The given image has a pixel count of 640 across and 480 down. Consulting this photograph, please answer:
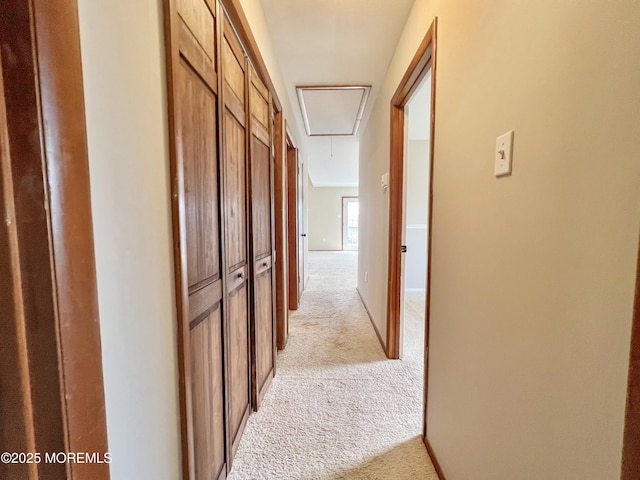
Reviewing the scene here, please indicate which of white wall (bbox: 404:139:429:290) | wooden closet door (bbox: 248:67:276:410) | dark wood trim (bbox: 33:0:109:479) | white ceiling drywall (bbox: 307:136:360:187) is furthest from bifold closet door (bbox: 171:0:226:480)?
white ceiling drywall (bbox: 307:136:360:187)

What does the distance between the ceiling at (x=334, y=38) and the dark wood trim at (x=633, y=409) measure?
188cm

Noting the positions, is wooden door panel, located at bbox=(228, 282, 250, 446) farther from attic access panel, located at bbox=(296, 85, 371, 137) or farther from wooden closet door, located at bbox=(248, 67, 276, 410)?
attic access panel, located at bbox=(296, 85, 371, 137)

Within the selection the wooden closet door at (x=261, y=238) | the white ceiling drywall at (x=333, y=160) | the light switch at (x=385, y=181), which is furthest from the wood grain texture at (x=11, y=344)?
the white ceiling drywall at (x=333, y=160)

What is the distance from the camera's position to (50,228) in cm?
41

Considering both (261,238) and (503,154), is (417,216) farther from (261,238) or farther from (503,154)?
(503,154)

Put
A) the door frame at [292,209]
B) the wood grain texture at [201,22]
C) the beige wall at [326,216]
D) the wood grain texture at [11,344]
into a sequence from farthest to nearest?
the beige wall at [326,216]
the door frame at [292,209]
the wood grain texture at [201,22]
the wood grain texture at [11,344]

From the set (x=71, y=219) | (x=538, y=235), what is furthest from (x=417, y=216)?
(x=71, y=219)

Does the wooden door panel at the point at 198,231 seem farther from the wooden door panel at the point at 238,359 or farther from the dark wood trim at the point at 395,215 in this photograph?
the dark wood trim at the point at 395,215

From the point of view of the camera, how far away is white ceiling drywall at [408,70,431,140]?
271 centimetres

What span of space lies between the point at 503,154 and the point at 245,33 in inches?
49.0

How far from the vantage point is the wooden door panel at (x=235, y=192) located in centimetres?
125

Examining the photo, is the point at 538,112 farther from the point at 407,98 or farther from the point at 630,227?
the point at 407,98

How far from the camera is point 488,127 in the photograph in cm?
91

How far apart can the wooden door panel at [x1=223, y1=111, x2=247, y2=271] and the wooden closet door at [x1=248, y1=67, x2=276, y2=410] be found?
0.32 feet
